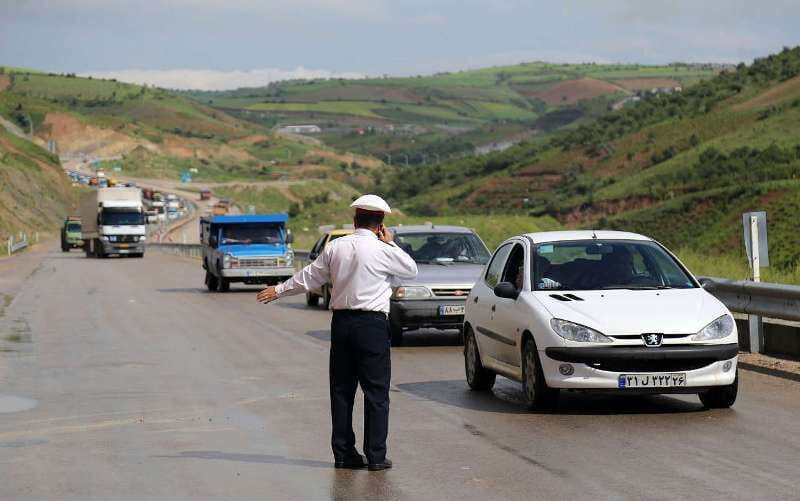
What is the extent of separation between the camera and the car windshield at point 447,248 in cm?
2152

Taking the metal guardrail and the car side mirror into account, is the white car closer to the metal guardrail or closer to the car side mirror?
the car side mirror

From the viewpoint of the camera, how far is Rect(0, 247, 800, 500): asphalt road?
29.0 feet

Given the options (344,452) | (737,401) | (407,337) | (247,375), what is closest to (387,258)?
(344,452)

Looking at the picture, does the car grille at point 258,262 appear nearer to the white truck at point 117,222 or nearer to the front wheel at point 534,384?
the front wheel at point 534,384

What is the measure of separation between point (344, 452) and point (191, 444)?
1729 mm

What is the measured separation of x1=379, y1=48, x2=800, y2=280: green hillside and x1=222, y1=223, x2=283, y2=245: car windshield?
535 inches

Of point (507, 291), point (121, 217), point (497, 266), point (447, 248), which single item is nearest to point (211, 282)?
point (447, 248)

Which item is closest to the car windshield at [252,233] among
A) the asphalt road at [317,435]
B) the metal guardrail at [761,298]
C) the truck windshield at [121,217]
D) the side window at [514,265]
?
the asphalt road at [317,435]

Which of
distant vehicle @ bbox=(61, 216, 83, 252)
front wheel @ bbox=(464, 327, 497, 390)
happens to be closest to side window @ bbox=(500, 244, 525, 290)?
front wheel @ bbox=(464, 327, 497, 390)

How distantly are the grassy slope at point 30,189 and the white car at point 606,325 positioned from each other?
314 ft

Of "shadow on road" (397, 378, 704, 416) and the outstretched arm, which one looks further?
"shadow on road" (397, 378, 704, 416)

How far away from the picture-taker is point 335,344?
31.0 ft

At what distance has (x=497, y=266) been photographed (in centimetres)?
1428

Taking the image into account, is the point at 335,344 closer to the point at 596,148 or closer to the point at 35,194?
the point at 596,148
